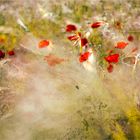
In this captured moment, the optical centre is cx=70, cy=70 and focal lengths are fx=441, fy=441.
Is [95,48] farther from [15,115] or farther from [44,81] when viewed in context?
[15,115]

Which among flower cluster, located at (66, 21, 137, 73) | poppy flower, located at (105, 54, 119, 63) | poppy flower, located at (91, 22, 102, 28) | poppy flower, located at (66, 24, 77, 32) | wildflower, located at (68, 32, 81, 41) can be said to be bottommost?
poppy flower, located at (105, 54, 119, 63)

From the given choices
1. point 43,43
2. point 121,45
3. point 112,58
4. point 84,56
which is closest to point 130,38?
point 121,45

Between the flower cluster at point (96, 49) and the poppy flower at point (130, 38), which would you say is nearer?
the flower cluster at point (96, 49)

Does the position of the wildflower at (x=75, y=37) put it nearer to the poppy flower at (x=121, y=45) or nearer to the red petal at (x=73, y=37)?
the red petal at (x=73, y=37)

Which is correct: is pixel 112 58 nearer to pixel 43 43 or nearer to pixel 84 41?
pixel 84 41

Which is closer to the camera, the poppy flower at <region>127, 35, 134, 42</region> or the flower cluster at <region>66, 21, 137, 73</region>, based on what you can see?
the flower cluster at <region>66, 21, 137, 73</region>

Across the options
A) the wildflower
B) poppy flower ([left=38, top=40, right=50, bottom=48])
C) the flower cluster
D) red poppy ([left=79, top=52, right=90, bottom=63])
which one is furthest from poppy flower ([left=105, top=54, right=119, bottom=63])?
poppy flower ([left=38, top=40, right=50, bottom=48])

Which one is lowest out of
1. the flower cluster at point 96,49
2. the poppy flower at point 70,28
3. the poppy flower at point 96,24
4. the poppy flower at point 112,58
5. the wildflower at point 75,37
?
the poppy flower at point 112,58

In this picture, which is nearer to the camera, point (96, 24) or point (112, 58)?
point (112, 58)

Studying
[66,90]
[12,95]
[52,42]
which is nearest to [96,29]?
[52,42]

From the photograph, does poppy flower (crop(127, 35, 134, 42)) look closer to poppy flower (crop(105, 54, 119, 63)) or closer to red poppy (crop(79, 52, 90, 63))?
poppy flower (crop(105, 54, 119, 63))

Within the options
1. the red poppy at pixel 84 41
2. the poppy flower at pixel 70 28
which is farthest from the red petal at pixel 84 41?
the poppy flower at pixel 70 28
